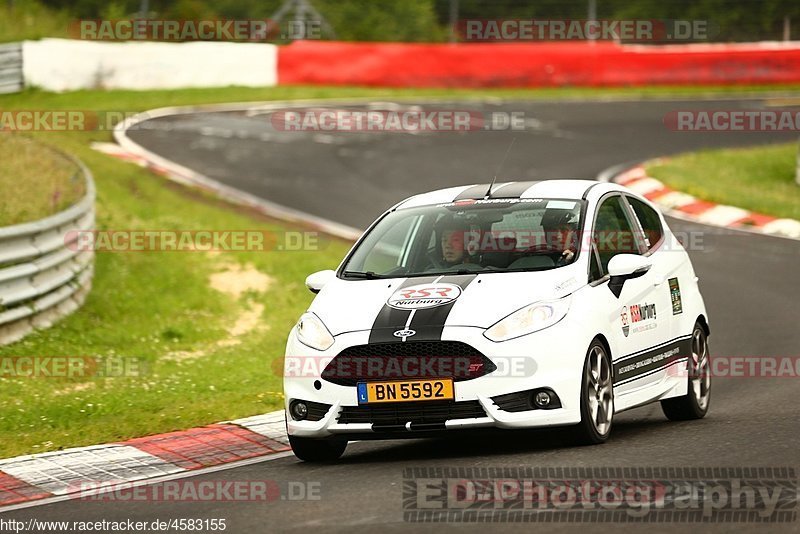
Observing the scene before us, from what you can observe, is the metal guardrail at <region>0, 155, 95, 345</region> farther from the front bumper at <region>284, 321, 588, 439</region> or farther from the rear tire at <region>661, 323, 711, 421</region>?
the rear tire at <region>661, 323, 711, 421</region>

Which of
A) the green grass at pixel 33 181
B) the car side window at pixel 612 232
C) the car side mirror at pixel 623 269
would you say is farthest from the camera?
the green grass at pixel 33 181

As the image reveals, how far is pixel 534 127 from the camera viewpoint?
28703mm

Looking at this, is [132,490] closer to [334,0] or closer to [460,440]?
[460,440]

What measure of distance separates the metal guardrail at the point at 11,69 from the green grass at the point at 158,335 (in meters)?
7.09

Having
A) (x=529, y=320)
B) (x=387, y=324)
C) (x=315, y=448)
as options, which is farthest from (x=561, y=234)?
(x=315, y=448)

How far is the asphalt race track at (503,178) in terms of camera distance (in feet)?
23.6

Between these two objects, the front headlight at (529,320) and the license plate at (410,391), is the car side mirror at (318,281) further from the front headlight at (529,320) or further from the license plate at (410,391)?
the front headlight at (529,320)

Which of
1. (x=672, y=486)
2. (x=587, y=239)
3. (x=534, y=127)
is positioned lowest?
(x=534, y=127)

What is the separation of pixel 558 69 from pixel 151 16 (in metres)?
10.3

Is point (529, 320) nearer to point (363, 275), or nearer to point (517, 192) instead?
point (363, 275)

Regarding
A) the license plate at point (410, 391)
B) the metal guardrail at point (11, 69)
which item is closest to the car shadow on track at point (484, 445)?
the license plate at point (410, 391)

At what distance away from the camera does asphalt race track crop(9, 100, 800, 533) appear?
23.6ft

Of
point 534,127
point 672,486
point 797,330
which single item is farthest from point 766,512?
point 534,127

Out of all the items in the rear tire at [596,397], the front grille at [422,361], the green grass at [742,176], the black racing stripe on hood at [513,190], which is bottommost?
the green grass at [742,176]
